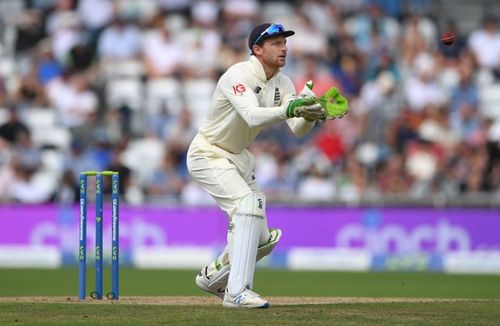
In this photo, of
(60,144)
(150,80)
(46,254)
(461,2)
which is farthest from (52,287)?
(461,2)

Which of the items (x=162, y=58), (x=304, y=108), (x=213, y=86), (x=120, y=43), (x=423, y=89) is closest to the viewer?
(x=304, y=108)

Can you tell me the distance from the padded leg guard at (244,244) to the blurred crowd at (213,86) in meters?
7.28

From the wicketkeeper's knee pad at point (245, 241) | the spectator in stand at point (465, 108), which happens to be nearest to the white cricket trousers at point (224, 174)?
the wicketkeeper's knee pad at point (245, 241)

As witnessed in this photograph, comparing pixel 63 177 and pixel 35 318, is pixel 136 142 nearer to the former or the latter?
pixel 63 177

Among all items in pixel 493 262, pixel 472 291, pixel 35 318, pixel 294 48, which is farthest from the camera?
pixel 294 48

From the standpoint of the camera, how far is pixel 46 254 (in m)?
15.7

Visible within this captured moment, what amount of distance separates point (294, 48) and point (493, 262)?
4.75 m

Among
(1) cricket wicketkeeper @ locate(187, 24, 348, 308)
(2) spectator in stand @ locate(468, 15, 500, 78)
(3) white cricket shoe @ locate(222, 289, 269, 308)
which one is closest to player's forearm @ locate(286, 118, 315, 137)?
(1) cricket wicketkeeper @ locate(187, 24, 348, 308)

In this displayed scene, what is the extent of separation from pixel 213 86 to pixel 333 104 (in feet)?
31.4

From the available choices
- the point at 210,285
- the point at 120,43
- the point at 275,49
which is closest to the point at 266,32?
the point at 275,49

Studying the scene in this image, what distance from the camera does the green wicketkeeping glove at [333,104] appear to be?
7926 millimetres

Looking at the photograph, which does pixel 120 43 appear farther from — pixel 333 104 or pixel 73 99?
pixel 333 104

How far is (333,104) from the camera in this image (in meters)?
7.97

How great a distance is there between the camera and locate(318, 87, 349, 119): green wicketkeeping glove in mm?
7926
